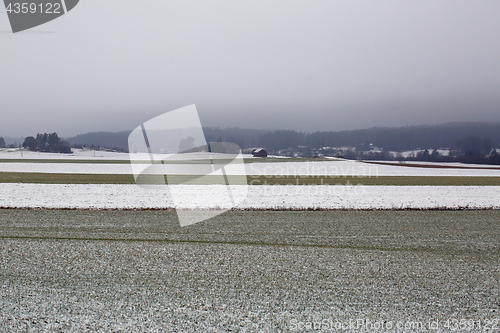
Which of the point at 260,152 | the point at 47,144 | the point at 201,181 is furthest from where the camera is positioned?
the point at 47,144

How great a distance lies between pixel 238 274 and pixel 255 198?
13635 millimetres

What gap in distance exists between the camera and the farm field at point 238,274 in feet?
19.1

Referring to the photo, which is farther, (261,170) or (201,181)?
(261,170)

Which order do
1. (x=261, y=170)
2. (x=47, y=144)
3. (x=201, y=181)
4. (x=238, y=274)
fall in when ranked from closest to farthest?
(x=238, y=274), (x=201, y=181), (x=261, y=170), (x=47, y=144)

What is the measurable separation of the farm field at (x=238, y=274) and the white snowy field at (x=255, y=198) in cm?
477

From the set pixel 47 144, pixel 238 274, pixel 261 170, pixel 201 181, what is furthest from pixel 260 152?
pixel 238 274

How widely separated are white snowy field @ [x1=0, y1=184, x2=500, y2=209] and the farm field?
477cm

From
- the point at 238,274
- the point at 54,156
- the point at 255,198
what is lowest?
the point at 54,156

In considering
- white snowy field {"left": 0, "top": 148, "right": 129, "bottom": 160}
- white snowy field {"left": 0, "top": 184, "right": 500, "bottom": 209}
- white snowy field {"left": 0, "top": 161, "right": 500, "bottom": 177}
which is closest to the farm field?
white snowy field {"left": 0, "top": 184, "right": 500, "bottom": 209}

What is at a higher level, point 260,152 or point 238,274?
point 238,274

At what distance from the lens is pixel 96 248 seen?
32.4 feet

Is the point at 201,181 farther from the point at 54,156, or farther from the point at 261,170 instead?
the point at 54,156

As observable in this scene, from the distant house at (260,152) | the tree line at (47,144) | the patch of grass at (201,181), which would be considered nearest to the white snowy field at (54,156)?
the tree line at (47,144)

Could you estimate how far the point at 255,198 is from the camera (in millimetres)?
21484
